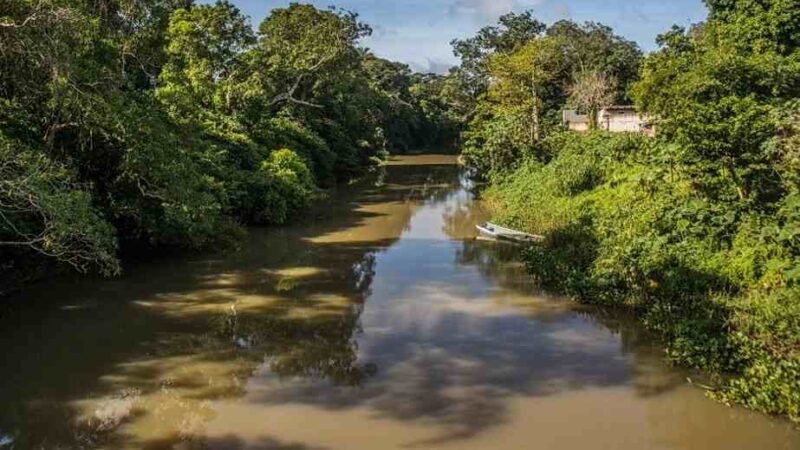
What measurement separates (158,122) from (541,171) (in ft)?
43.8

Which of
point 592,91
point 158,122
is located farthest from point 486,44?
point 158,122

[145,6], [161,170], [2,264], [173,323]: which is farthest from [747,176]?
[145,6]

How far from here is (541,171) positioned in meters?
24.0

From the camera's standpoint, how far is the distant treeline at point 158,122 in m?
10.9

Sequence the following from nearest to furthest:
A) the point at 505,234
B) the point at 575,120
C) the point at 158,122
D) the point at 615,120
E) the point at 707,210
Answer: the point at 707,210, the point at 158,122, the point at 505,234, the point at 615,120, the point at 575,120

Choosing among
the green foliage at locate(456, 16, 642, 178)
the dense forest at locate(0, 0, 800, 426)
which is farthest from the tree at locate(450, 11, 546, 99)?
the dense forest at locate(0, 0, 800, 426)

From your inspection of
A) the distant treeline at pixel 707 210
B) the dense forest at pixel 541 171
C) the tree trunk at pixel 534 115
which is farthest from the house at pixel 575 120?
the distant treeline at pixel 707 210

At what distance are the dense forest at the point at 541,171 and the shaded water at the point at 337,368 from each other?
2.53 feet

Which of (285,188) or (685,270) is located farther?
(285,188)

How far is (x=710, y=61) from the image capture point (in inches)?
587

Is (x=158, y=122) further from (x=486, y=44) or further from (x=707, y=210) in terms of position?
(x=486, y=44)

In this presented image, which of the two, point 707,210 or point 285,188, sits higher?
point 285,188

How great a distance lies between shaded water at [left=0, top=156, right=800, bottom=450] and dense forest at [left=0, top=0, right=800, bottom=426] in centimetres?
77

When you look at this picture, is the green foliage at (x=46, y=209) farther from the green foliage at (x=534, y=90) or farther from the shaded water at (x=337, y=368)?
the green foliage at (x=534, y=90)
